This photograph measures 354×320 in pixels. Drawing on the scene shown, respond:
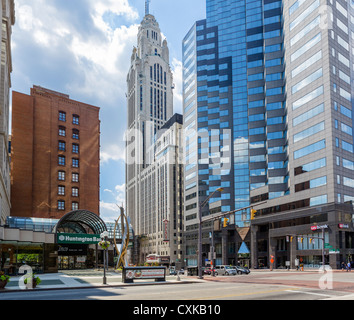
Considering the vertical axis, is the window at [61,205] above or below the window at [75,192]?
below

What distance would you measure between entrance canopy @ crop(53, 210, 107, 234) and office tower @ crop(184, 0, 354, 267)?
25948mm

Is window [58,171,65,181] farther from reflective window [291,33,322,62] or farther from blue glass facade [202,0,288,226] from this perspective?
reflective window [291,33,322,62]

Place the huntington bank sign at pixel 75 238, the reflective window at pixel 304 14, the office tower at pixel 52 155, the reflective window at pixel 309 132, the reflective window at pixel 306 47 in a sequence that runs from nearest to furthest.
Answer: the huntington bank sign at pixel 75 238
the reflective window at pixel 309 132
the office tower at pixel 52 155
the reflective window at pixel 306 47
the reflective window at pixel 304 14

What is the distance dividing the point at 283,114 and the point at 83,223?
55448 millimetres

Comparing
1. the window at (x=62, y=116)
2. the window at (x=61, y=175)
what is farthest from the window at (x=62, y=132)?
the window at (x=61, y=175)

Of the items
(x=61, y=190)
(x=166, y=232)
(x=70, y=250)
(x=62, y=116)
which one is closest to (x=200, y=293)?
(x=70, y=250)

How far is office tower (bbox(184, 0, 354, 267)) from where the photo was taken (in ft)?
253

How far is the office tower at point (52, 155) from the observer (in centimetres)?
7900

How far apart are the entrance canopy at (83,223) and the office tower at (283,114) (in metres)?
25.9

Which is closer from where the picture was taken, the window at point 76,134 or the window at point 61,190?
the window at point 61,190

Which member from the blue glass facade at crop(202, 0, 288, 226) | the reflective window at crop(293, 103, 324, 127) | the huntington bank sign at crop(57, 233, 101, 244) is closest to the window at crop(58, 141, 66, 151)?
the huntington bank sign at crop(57, 233, 101, 244)

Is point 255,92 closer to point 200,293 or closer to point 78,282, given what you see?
point 78,282

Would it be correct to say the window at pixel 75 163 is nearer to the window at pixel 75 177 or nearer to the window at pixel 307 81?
the window at pixel 75 177
